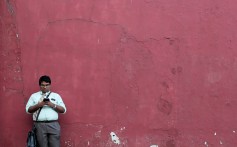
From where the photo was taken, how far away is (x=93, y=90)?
6734 millimetres

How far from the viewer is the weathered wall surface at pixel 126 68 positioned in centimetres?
669

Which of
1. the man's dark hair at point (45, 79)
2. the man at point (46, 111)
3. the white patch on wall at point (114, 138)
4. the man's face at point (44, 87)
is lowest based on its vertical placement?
the white patch on wall at point (114, 138)

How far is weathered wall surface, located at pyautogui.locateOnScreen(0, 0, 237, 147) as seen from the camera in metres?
6.69

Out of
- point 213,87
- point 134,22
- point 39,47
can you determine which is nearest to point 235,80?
point 213,87

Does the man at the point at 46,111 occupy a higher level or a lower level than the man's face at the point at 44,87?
lower

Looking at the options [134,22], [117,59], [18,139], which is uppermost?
[134,22]

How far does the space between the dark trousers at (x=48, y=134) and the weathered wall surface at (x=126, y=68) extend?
38cm

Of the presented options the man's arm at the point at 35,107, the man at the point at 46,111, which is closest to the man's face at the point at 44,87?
the man at the point at 46,111

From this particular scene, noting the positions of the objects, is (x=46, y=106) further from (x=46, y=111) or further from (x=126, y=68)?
(x=126, y=68)

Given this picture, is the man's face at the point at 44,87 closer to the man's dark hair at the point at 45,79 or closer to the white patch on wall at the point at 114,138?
the man's dark hair at the point at 45,79

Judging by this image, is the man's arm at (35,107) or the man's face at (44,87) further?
the man's face at (44,87)

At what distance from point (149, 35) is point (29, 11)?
1.78m

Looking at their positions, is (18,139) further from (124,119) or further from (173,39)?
(173,39)

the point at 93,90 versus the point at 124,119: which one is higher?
the point at 93,90
